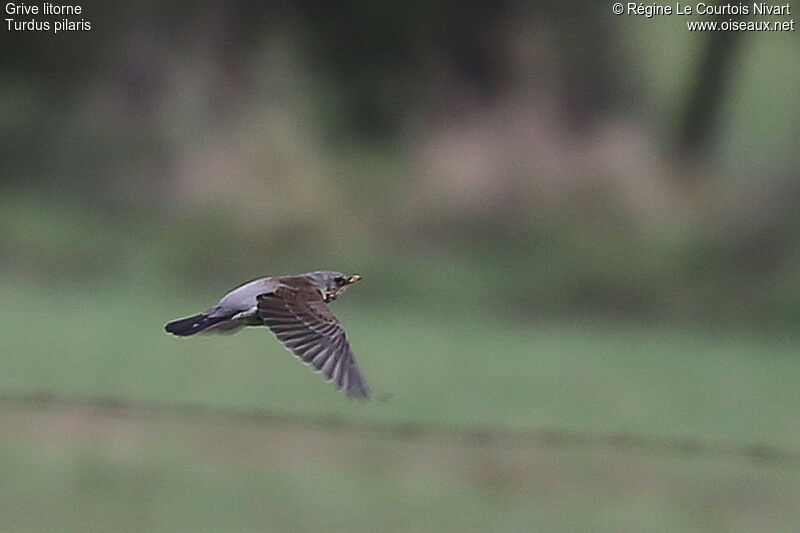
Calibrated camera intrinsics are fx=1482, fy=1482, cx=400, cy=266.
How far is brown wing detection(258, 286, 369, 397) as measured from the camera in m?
1.13

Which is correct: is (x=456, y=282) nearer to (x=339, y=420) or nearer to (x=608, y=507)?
(x=339, y=420)

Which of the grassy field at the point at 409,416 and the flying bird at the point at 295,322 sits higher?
the flying bird at the point at 295,322

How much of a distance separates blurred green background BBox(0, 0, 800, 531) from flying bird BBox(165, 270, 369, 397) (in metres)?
1.00

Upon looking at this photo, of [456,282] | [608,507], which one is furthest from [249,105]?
[608,507]

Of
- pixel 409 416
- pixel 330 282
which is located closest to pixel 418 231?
pixel 409 416

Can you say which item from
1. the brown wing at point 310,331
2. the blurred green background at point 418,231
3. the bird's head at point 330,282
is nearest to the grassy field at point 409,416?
the blurred green background at point 418,231

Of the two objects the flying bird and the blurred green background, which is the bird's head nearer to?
the flying bird

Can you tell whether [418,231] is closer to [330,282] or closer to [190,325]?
[330,282]

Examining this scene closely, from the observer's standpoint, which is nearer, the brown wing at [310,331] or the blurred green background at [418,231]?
the brown wing at [310,331]

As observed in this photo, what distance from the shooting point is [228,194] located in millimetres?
2521

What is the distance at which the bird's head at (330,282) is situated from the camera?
1.28 m

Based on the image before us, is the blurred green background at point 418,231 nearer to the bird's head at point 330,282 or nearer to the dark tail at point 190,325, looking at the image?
the bird's head at point 330,282

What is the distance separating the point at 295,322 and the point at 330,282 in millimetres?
136

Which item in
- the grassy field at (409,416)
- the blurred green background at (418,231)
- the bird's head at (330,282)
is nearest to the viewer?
the bird's head at (330,282)
